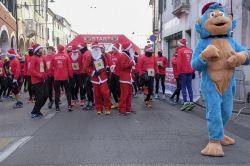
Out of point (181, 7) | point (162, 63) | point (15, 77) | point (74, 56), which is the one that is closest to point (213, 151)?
point (74, 56)

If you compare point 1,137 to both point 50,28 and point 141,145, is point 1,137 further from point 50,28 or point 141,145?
point 50,28

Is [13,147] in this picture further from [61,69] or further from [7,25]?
[7,25]

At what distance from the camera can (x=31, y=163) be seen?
241 inches

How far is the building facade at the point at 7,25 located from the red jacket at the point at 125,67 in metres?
20.5

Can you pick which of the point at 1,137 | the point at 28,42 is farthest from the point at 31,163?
the point at 28,42

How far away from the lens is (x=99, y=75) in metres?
11.5

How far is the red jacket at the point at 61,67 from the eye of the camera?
12297 millimetres

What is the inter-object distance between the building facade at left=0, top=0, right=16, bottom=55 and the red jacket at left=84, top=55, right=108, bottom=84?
19.9 m

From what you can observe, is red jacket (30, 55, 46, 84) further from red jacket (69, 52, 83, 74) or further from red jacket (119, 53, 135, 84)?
red jacket (69, 52, 83, 74)

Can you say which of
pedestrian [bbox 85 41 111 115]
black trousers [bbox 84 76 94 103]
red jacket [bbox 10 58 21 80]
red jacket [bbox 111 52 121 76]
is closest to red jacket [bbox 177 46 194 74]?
red jacket [bbox 111 52 121 76]

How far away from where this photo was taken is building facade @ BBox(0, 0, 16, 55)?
30.7 metres

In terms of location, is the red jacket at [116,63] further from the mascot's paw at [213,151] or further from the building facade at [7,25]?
the building facade at [7,25]

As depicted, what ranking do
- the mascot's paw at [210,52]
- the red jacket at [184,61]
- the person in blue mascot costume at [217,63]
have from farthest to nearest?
the red jacket at [184,61], the person in blue mascot costume at [217,63], the mascot's paw at [210,52]

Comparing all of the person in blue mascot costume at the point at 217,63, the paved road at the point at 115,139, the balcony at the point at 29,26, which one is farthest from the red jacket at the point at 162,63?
the balcony at the point at 29,26
